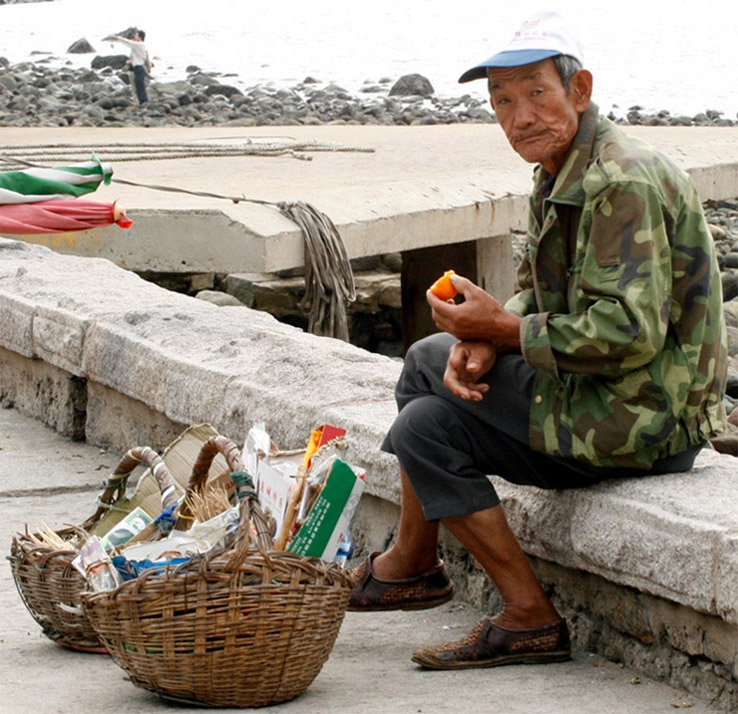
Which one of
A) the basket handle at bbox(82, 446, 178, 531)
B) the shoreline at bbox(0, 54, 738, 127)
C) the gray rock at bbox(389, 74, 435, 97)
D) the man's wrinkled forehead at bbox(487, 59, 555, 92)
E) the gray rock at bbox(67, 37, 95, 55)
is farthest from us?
the gray rock at bbox(67, 37, 95, 55)

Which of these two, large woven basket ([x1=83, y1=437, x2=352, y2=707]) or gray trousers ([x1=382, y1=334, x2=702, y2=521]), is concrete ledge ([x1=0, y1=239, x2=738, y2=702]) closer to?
gray trousers ([x1=382, y1=334, x2=702, y2=521])

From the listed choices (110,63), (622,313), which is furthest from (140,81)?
(622,313)

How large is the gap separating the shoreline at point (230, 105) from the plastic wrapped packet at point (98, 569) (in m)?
15.3

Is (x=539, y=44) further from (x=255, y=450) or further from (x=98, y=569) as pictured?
(x=98, y=569)

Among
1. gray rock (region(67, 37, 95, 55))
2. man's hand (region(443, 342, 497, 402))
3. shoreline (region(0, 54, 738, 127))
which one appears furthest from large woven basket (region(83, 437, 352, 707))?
gray rock (region(67, 37, 95, 55))

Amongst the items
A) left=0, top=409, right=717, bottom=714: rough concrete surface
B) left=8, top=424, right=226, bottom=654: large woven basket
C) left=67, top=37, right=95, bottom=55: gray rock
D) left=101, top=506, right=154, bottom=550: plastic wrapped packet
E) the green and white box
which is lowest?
left=0, top=409, right=717, bottom=714: rough concrete surface

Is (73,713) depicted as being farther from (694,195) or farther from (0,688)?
(694,195)

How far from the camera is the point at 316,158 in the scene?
1048 centimetres

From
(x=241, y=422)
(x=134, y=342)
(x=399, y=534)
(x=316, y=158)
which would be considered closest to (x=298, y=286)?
(x=316, y=158)

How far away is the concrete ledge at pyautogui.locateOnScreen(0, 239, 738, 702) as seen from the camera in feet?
9.11

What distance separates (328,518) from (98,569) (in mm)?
468

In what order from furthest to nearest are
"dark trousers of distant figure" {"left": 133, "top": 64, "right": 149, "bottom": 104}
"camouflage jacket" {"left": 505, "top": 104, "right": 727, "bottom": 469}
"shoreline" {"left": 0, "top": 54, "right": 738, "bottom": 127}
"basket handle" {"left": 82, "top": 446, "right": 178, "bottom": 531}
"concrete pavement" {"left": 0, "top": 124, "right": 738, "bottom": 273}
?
"dark trousers of distant figure" {"left": 133, "top": 64, "right": 149, "bottom": 104} → "shoreline" {"left": 0, "top": 54, "right": 738, "bottom": 127} → "concrete pavement" {"left": 0, "top": 124, "right": 738, "bottom": 273} → "basket handle" {"left": 82, "top": 446, "right": 178, "bottom": 531} → "camouflage jacket" {"left": 505, "top": 104, "right": 727, "bottom": 469}

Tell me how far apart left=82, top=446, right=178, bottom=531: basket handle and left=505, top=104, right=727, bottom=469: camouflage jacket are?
803mm

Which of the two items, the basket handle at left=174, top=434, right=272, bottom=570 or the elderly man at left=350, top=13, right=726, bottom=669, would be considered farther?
the elderly man at left=350, top=13, right=726, bottom=669
